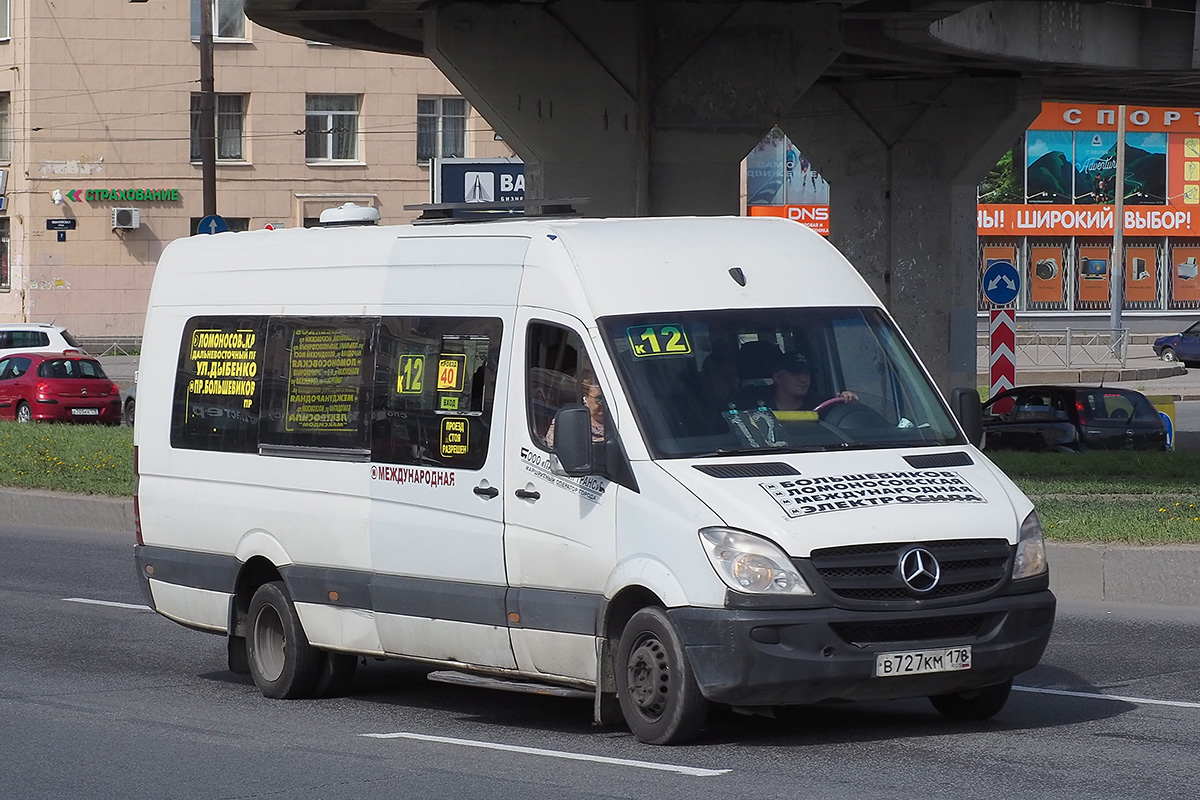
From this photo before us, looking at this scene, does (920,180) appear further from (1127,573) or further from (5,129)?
(5,129)

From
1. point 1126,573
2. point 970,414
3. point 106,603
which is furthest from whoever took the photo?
point 106,603

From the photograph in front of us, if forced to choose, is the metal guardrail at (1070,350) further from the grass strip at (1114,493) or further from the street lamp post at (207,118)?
the grass strip at (1114,493)

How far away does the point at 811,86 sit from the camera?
75.0 ft

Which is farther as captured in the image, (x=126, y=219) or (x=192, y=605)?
(x=126, y=219)

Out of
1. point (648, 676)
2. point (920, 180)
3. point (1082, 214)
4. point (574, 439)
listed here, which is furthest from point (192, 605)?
point (1082, 214)

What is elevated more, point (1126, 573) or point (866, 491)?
point (866, 491)

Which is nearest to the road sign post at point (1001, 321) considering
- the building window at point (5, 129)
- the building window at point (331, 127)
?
the building window at point (331, 127)

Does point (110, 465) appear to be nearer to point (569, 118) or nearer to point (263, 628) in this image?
point (569, 118)

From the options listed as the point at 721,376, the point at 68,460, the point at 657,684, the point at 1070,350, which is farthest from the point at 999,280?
the point at 1070,350

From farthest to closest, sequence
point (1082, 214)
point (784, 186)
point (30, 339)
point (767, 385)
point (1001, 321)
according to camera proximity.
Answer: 1. point (1082, 214)
2. point (784, 186)
3. point (30, 339)
4. point (1001, 321)
5. point (767, 385)

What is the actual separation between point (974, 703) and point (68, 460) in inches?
600

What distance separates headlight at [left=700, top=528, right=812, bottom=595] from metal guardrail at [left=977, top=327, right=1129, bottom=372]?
38.4m

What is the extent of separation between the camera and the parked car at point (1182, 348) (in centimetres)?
4994

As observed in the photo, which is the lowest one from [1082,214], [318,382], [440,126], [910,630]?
[910,630]
